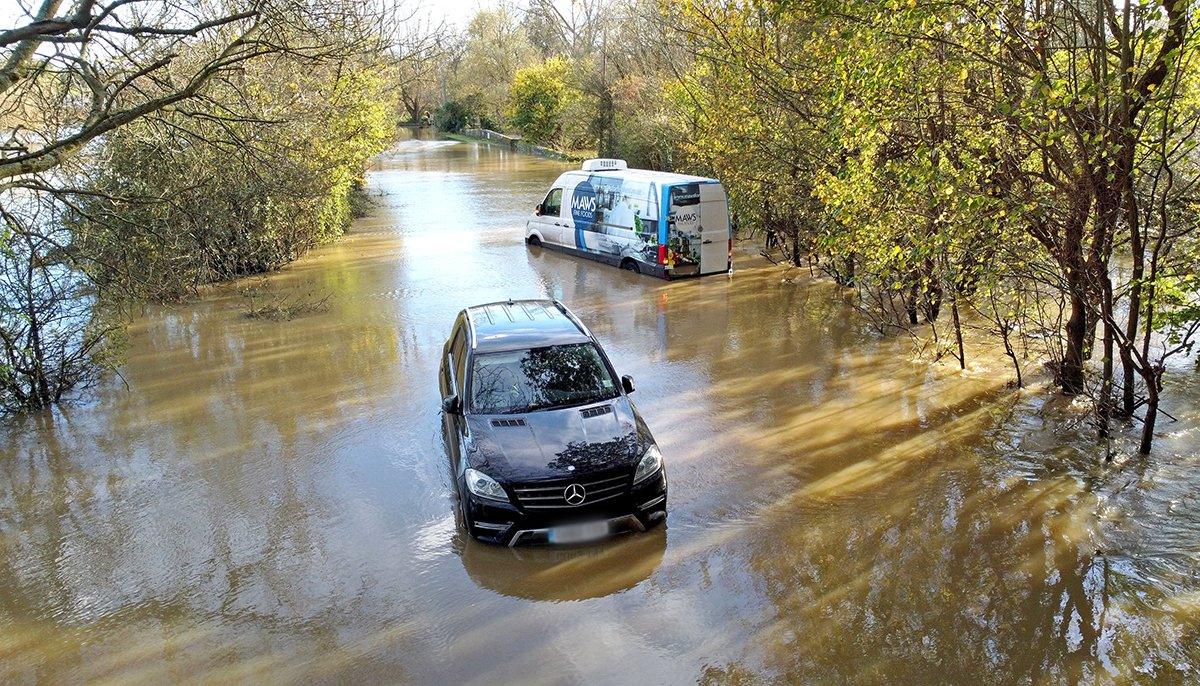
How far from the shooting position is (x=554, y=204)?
19547mm

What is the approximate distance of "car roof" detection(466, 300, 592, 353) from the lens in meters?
7.67

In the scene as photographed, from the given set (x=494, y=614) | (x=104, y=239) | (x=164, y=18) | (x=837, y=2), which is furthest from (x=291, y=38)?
(x=494, y=614)

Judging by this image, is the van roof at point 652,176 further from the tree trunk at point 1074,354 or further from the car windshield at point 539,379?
the car windshield at point 539,379

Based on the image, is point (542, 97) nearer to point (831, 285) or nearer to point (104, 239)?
point (831, 285)

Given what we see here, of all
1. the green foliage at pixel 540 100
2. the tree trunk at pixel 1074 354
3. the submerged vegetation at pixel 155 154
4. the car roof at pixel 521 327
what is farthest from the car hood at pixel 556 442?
the green foliage at pixel 540 100

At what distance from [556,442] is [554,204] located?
537 inches

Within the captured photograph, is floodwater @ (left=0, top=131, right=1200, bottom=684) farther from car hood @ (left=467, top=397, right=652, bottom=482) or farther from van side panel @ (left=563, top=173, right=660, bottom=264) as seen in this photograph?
van side panel @ (left=563, top=173, right=660, bottom=264)

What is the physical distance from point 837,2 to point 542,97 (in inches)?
1716

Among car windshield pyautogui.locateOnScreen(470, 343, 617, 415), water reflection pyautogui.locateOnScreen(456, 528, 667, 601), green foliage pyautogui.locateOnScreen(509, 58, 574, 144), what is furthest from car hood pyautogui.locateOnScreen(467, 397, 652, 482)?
green foliage pyautogui.locateOnScreen(509, 58, 574, 144)

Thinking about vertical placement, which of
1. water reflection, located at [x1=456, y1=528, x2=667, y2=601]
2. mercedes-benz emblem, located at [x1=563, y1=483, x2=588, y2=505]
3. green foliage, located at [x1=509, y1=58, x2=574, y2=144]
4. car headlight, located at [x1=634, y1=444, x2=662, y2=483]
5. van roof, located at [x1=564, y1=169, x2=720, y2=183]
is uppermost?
green foliage, located at [x1=509, y1=58, x2=574, y2=144]

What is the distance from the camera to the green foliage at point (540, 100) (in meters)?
48.6

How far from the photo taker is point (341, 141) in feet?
61.7

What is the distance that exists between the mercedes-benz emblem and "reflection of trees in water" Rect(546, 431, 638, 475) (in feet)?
0.41

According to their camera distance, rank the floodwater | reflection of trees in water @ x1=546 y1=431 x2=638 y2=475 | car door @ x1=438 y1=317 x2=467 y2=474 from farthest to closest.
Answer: car door @ x1=438 y1=317 x2=467 y2=474 → reflection of trees in water @ x1=546 y1=431 x2=638 y2=475 → the floodwater
